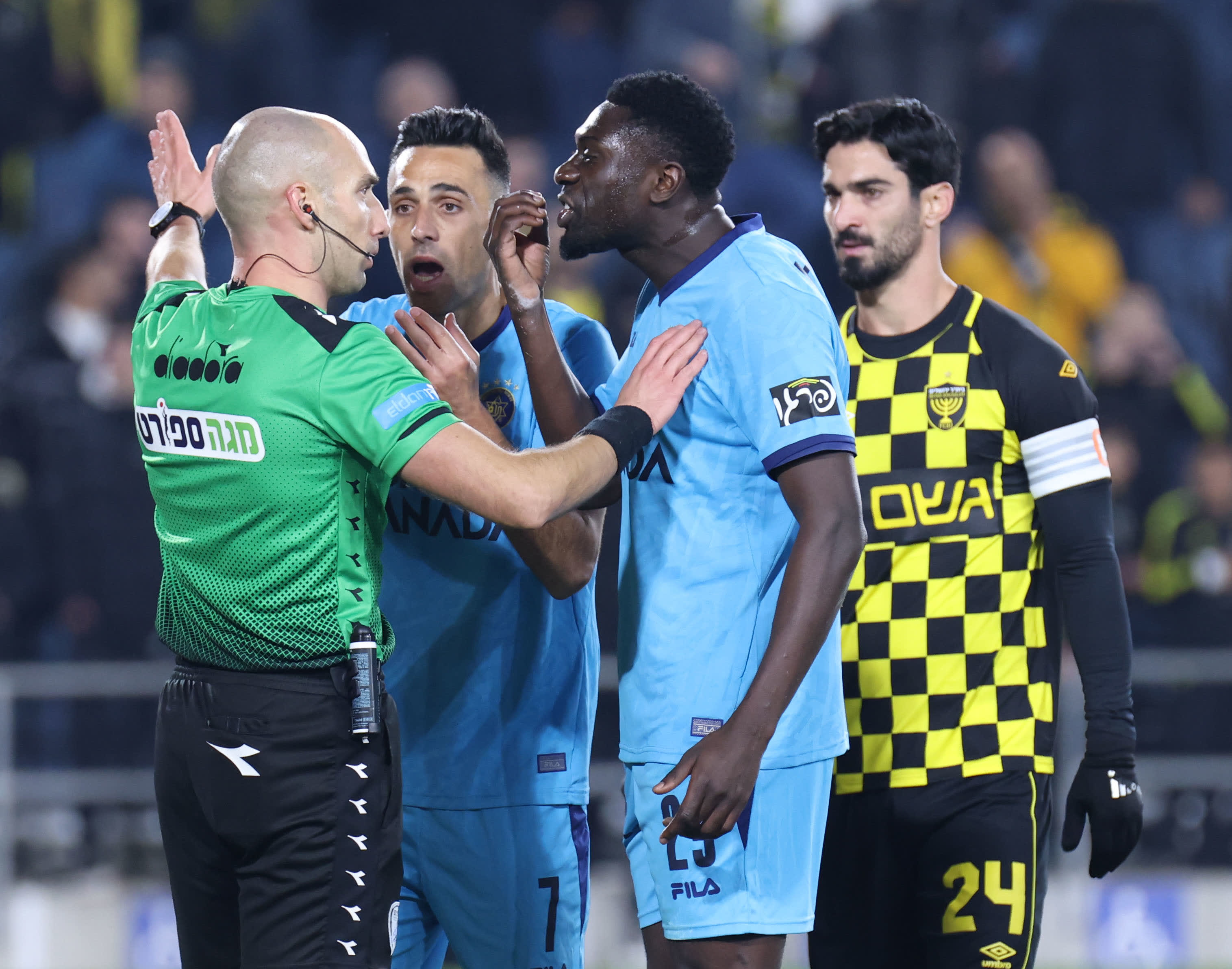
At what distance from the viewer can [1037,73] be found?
1027cm

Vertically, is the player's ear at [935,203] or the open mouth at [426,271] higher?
the player's ear at [935,203]

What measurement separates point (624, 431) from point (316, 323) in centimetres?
63

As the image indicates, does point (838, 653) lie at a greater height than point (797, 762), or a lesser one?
greater

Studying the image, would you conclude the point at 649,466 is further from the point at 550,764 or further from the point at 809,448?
the point at 550,764

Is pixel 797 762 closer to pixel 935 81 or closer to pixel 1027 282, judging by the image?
pixel 1027 282

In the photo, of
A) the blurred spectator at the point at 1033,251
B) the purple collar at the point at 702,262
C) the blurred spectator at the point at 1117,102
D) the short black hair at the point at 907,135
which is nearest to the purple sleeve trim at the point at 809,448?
the purple collar at the point at 702,262

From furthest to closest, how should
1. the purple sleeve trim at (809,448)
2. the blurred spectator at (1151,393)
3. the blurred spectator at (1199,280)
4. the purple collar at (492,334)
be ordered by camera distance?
1. the blurred spectator at (1199,280)
2. the blurred spectator at (1151,393)
3. the purple collar at (492,334)
4. the purple sleeve trim at (809,448)

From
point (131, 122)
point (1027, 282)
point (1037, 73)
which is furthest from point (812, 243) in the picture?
point (131, 122)

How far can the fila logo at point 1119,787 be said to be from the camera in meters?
3.77

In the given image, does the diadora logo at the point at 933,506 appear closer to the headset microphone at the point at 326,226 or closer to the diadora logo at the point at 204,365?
the headset microphone at the point at 326,226

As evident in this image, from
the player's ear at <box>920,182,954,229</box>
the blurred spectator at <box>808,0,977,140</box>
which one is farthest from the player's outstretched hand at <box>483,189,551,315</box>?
the blurred spectator at <box>808,0,977,140</box>

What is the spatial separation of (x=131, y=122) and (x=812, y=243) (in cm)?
434

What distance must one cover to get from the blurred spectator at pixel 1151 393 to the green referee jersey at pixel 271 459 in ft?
21.9

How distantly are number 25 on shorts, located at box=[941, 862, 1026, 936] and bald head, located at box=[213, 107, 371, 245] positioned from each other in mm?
2186
